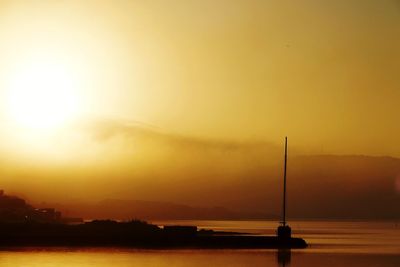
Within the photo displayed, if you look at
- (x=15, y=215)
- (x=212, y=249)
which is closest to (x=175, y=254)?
(x=212, y=249)

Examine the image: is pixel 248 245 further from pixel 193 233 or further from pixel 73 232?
pixel 73 232

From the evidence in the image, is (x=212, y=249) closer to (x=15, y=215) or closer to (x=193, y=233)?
(x=193, y=233)

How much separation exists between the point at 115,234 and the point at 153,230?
5.88 metres

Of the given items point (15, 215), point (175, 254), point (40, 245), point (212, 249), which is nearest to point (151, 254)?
point (175, 254)

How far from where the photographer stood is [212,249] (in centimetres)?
7969

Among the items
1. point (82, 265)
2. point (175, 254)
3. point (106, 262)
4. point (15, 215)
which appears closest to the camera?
point (82, 265)

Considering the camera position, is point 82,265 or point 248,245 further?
point 248,245

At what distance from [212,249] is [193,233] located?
357 inches

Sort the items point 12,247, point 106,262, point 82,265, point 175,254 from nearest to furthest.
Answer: point 82,265, point 106,262, point 175,254, point 12,247

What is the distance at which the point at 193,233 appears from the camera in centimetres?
8850

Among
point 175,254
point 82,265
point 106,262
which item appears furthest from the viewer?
point 175,254

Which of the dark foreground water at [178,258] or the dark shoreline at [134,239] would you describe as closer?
the dark foreground water at [178,258]

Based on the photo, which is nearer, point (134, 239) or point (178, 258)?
point (178, 258)

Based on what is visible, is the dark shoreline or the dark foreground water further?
the dark shoreline
